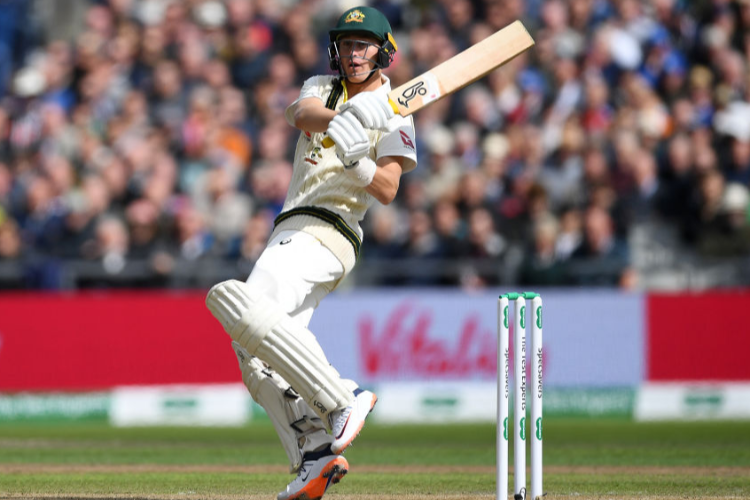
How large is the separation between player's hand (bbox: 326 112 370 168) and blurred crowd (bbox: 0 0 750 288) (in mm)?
6188

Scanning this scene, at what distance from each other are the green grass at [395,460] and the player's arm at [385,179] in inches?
54.6

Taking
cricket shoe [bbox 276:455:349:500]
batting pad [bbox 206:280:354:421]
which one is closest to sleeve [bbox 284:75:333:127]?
batting pad [bbox 206:280:354:421]

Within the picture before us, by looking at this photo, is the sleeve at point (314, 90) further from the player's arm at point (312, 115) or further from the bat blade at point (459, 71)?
the bat blade at point (459, 71)

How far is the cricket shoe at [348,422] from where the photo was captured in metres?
4.86

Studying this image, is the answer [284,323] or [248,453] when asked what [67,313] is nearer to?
[248,453]

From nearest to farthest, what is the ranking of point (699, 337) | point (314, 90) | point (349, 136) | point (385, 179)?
point (349, 136), point (385, 179), point (314, 90), point (699, 337)

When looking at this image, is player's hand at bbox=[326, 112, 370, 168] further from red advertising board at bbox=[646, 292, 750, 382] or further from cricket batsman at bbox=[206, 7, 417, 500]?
red advertising board at bbox=[646, 292, 750, 382]

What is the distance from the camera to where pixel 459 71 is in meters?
5.23

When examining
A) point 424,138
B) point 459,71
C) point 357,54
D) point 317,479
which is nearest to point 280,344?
point 317,479

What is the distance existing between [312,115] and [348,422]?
1.24 metres

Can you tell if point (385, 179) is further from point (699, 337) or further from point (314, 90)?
point (699, 337)

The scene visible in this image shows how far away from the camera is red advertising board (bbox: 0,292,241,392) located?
10.9 meters

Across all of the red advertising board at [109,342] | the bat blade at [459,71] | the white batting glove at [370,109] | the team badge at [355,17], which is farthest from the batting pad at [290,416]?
→ the red advertising board at [109,342]

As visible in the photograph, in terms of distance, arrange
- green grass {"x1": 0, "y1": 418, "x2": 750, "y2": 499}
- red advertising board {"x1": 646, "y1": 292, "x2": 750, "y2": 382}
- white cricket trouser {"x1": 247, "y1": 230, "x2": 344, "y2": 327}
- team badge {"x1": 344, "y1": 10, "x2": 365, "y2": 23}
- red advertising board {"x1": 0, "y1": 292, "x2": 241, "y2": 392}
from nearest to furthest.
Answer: white cricket trouser {"x1": 247, "y1": 230, "x2": 344, "y2": 327}, team badge {"x1": 344, "y1": 10, "x2": 365, "y2": 23}, green grass {"x1": 0, "y1": 418, "x2": 750, "y2": 499}, red advertising board {"x1": 0, "y1": 292, "x2": 241, "y2": 392}, red advertising board {"x1": 646, "y1": 292, "x2": 750, "y2": 382}
